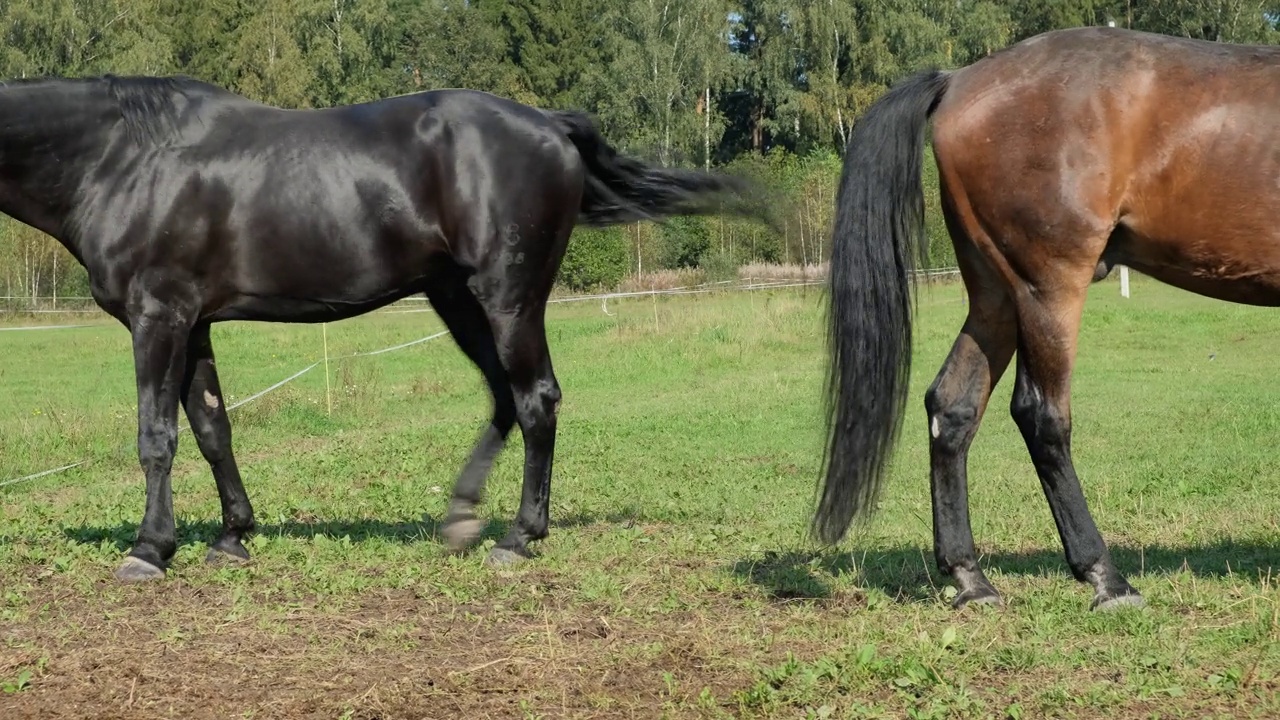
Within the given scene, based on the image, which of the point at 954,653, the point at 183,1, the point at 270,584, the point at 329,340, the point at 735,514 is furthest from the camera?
the point at 183,1

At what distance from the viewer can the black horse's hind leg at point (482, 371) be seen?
6.91 meters

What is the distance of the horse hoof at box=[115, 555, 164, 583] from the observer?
6.27m

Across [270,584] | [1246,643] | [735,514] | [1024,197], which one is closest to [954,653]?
[1246,643]

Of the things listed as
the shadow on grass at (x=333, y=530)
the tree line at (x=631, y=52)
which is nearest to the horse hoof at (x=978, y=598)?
the shadow on grass at (x=333, y=530)

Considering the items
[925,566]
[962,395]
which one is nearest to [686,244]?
[925,566]

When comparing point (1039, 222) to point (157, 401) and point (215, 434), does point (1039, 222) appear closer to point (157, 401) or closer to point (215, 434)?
point (157, 401)

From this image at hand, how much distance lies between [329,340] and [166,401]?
69.1 ft

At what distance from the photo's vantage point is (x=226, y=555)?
679cm

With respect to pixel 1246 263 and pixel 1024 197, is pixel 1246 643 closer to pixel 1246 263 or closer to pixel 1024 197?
pixel 1246 263

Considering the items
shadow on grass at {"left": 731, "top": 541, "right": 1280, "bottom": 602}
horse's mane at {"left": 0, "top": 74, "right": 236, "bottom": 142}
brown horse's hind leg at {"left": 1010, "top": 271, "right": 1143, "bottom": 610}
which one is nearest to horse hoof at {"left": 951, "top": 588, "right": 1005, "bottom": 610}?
shadow on grass at {"left": 731, "top": 541, "right": 1280, "bottom": 602}

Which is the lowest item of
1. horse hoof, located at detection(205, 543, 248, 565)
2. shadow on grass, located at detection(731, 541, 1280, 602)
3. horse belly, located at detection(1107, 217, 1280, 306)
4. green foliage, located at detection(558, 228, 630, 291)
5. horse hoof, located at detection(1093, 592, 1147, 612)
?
green foliage, located at detection(558, 228, 630, 291)

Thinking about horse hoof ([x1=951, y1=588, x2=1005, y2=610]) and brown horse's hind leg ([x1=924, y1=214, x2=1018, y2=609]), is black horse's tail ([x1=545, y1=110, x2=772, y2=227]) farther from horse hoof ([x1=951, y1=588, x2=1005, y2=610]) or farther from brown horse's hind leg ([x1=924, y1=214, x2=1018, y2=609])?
horse hoof ([x1=951, y1=588, x2=1005, y2=610])

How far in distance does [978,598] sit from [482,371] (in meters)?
3.04

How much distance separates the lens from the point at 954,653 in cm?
450
